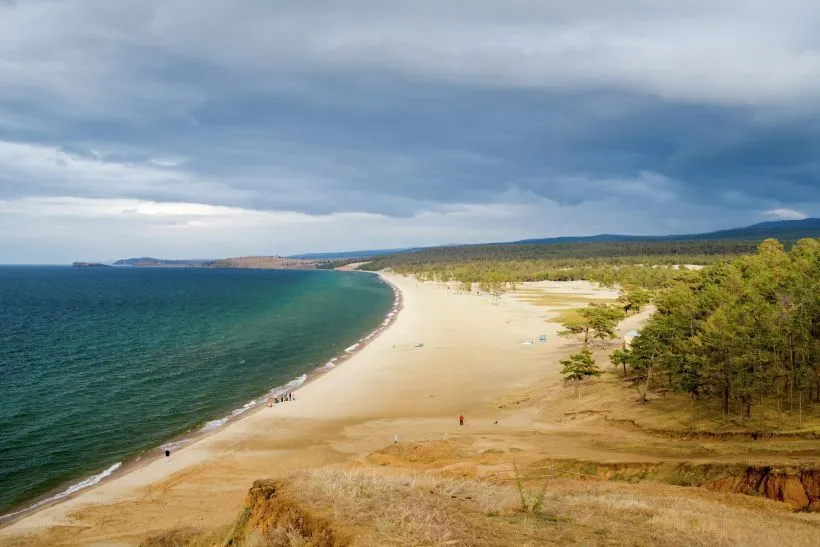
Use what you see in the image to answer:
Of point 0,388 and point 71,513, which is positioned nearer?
point 71,513

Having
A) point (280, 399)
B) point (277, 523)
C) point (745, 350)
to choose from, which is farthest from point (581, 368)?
point (277, 523)

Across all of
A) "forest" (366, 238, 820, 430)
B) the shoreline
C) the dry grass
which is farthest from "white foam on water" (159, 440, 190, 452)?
"forest" (366, 238, 820, 430)

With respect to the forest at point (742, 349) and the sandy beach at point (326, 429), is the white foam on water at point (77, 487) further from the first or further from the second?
the forest at point (742, 349)

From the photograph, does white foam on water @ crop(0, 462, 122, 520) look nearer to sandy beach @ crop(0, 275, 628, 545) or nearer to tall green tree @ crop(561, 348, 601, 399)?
sandy beach @ crop(0, 275, 628, 545)

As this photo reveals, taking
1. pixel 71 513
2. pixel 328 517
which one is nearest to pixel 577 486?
pixel 328 517

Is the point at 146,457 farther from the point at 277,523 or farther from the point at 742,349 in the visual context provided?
the point at 742,349

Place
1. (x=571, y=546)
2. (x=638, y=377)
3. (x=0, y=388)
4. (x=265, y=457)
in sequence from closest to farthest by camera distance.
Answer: (x=571, y=546)
(x=265, y=457)
(x=638, y=377)
(x=0, y=388)

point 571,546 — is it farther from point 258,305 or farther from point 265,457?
point 258,305
